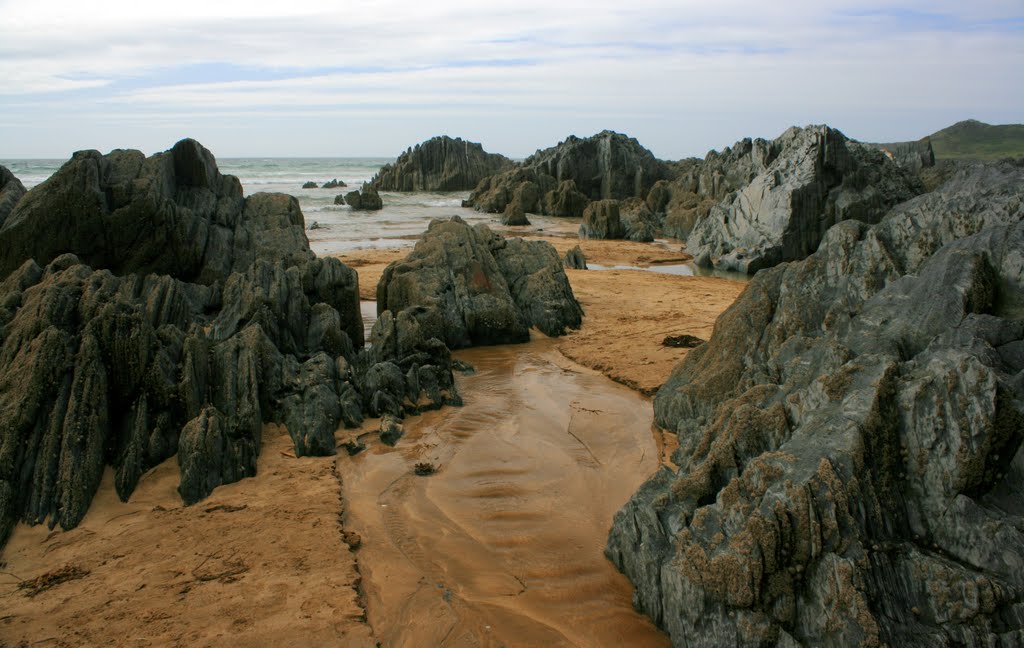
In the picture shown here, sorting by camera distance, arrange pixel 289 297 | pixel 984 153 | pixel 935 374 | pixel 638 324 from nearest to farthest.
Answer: pixel 935 374
pixel 289 297
pixel 638 324
pixel 984 153

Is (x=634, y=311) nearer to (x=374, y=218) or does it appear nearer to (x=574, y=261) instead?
(x=574, y=261)

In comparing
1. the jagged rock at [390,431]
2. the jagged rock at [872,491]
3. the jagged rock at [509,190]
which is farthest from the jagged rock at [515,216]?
the jagged rock at [872,491]

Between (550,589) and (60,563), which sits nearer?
(550,589)

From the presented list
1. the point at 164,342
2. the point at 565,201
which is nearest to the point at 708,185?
the point at 565,201

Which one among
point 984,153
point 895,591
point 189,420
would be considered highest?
point 984,153

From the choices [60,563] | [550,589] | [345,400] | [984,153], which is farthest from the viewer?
[984,153]

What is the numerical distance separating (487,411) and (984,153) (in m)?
61.8

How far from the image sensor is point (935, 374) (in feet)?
12.8

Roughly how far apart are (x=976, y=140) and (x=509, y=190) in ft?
158

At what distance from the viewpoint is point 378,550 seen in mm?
5391

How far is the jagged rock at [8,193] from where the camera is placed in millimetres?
9645

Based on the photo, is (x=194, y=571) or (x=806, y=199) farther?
(x=806, y=199)

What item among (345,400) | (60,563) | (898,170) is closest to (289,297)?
(345,400)

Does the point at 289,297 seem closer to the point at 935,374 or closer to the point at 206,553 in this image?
the point at 206,553
